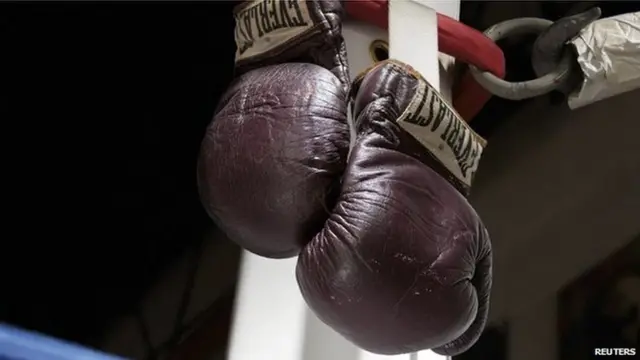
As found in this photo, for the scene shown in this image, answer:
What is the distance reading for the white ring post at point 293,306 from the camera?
29.1 inches

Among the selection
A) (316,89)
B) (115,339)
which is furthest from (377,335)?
(115,339)

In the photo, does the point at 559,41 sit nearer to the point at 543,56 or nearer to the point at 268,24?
the point at 543,56

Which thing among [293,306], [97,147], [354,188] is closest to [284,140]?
[354,188]

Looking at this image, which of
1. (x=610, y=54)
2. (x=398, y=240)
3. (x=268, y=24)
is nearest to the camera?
(x=398, y=240)

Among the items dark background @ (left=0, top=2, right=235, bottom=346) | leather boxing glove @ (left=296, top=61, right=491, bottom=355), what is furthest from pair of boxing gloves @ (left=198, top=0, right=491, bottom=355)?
dark background @ (left=0, top=2, right=235, bottom=346)

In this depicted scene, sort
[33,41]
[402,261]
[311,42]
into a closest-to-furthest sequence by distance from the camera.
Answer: [402,261] < [311,42] < [33,41]

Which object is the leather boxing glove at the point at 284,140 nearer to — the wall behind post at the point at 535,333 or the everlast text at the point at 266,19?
the everlast text at the point at 266,19

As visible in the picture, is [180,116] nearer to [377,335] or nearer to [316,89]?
[316,89]

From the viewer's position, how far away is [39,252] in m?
0.83

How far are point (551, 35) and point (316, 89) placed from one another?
380 millimetres

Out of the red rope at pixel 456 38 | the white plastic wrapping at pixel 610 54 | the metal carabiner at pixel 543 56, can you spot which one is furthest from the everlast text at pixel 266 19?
the white plastic wrapping at pixel 610 54

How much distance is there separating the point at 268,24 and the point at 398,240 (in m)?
0.25

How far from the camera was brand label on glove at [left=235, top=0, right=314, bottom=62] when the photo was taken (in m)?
0.69

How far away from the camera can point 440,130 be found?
0.63 m
